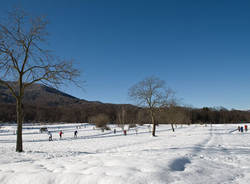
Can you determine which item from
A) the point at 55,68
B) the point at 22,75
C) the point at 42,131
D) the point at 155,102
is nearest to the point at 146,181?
the point at 55,68

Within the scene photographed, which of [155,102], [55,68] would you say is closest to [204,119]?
[155,102]

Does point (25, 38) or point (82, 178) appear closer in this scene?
point (82, 178)

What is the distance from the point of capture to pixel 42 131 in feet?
161

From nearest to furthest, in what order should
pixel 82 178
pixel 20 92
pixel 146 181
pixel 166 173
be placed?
1. pixel 146 181
2. pixel 82 178
3. pixel 166 173
4. pixel 20 92

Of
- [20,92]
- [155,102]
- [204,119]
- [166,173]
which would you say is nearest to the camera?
[166,173]

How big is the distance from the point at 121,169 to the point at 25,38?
11.7m

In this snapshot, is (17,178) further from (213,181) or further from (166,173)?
(213,181)

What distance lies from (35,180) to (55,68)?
31.9 ft

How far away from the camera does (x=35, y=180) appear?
401 centimetres

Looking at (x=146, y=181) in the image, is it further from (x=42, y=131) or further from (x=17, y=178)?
(x=42, y=131)

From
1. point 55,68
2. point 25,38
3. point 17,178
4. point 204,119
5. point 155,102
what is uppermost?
point 25,38

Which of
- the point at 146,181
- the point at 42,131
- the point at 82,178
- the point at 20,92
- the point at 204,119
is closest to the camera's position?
the point at 146,181

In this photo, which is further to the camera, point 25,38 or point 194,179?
point 25,38

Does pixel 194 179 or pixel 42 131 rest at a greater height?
pixel 194 179
